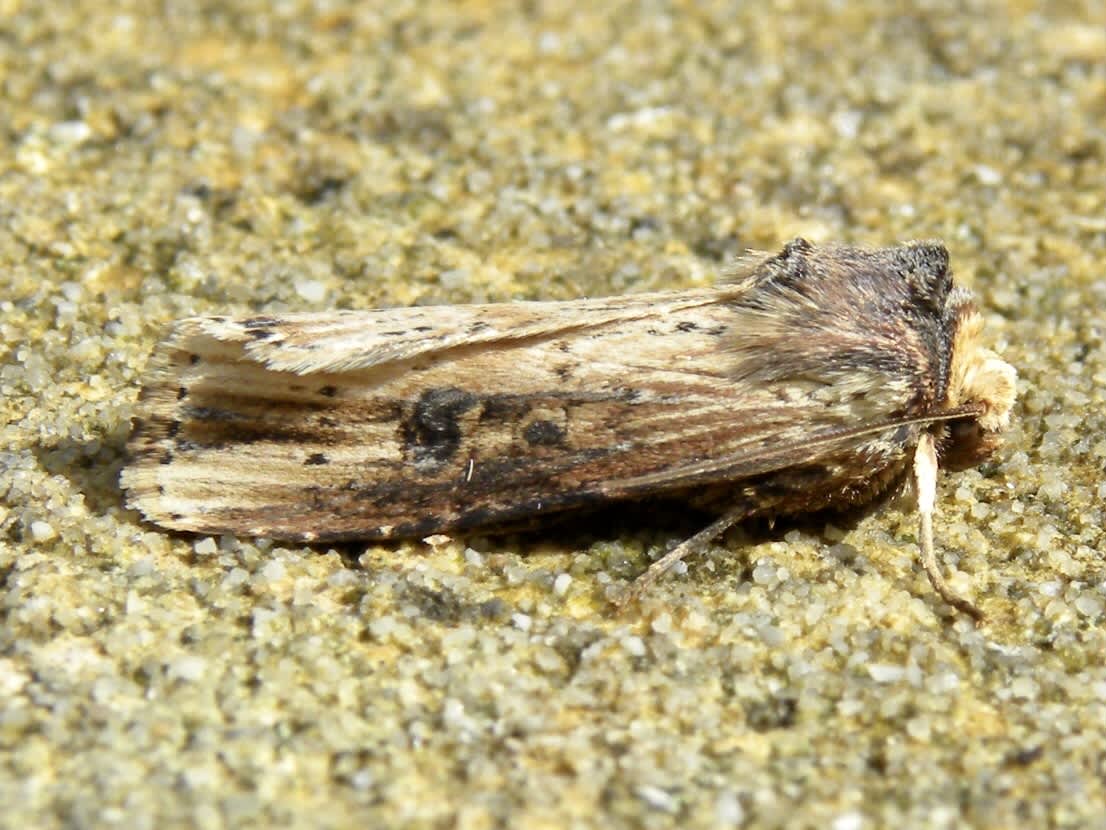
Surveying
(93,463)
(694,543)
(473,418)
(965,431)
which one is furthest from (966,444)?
(93,463)

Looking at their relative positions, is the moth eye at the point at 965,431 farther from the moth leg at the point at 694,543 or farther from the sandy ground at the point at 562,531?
the moth leg at the point at 694,543

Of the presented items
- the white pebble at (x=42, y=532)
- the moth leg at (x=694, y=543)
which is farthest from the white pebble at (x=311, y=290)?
the moth leg at (x=694, y=543)

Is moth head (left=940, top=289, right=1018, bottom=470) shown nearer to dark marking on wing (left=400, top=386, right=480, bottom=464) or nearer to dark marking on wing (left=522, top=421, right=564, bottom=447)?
dark marking on wing (left=522, top=421, right=564, bottom=447)

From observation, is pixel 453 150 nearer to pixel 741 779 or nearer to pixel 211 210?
pixel 211 210

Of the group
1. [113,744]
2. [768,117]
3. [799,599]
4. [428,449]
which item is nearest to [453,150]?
[768,117]

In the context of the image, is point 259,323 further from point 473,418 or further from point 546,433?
point 546,433

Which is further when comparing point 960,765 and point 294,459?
point 294,459
